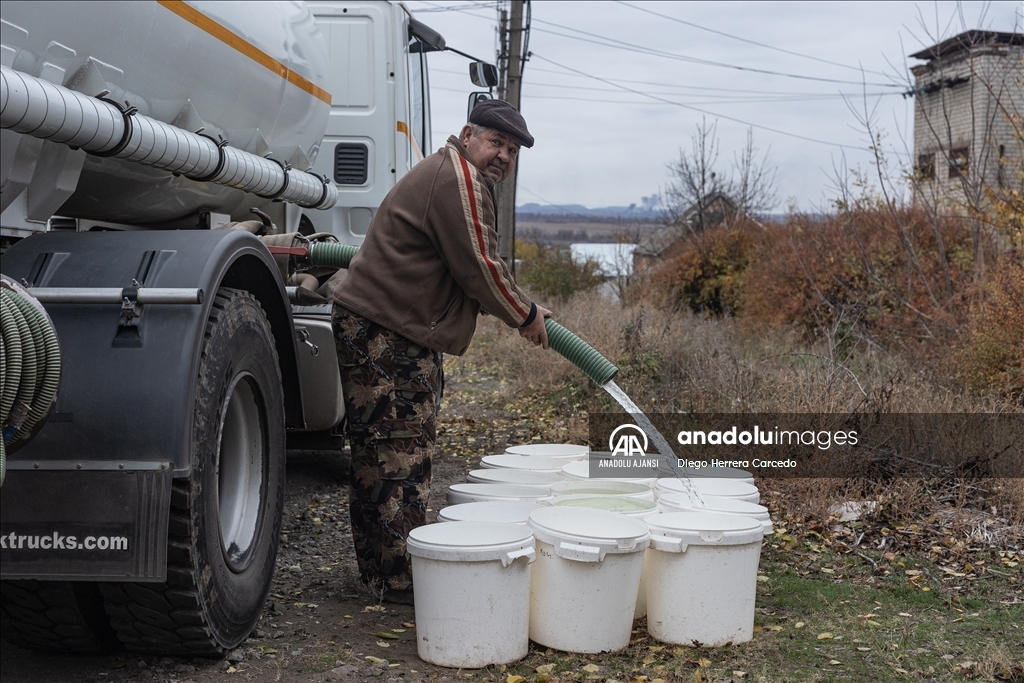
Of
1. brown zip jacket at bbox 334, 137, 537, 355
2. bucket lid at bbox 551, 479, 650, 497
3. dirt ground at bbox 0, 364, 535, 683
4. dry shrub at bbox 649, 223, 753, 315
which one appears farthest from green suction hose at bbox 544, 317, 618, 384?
dry shrub at bbox 649, 223, 753, 315

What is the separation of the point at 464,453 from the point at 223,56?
158 inches

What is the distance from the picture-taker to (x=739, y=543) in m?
3.42

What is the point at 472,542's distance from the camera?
10.7 feet

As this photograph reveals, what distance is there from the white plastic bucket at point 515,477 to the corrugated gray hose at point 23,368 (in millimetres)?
2120

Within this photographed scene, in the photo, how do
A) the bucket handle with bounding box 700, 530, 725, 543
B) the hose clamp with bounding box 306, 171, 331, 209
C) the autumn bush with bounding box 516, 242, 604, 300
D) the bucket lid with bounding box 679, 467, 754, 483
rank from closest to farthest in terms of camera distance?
1. the bucket handle with bounding box 700, 530, 725, 543
2. the bucket lid with bounding box 679, 467, 754, 483
3. the hose clamp with bounding box 306, 171, 331, 209
4. the autumn bush with bounding box 516, 242, 604, 300

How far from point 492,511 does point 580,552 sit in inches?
23.5

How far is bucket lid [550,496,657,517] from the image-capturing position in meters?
3.77

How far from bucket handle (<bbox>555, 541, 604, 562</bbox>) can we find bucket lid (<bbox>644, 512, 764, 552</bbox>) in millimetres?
321

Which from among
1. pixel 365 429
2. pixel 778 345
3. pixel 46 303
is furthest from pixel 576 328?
pixel 46 303

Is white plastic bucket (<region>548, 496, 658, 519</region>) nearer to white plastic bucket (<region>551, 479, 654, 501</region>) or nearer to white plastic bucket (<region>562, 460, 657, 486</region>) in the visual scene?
white plastic bucket (<region>551, 479, 654, 501</region>)

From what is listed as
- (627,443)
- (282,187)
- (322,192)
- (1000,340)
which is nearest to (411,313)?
(282,187)

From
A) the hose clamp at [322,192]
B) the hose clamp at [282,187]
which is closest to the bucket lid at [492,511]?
the hose clamp at [282,187]

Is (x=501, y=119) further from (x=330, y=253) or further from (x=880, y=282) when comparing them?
(x=880, y=282)

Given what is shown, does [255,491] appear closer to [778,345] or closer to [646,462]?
[646,462]
